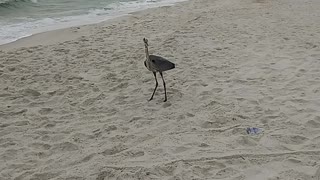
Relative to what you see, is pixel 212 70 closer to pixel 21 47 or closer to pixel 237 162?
pixel 237 162

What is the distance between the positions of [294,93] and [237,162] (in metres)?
1.94

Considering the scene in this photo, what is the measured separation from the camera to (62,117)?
5.27 meters

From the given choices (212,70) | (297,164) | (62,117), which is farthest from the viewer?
(212,70)

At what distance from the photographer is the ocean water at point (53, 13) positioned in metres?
11.1

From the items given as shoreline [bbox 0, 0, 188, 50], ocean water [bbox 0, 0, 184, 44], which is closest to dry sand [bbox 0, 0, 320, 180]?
shoreline [bbox 0, 0, 188, 50]

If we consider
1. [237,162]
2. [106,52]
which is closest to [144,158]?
[237,162]

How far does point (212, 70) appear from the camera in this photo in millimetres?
6590

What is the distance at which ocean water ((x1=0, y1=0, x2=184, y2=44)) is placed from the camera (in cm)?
1112

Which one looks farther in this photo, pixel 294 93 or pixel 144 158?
pixel 294 93

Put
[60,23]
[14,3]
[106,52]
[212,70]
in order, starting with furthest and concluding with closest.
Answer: [14,3] < [60,23] < [106,52] < [212,70]

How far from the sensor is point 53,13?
13422 mm

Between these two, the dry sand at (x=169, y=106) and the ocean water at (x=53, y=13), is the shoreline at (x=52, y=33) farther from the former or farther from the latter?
the ocean water at (x=53, y=13)

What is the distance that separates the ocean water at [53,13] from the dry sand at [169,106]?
1.76 metres

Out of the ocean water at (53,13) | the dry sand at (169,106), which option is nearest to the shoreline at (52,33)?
the dry sand at (169,106)
